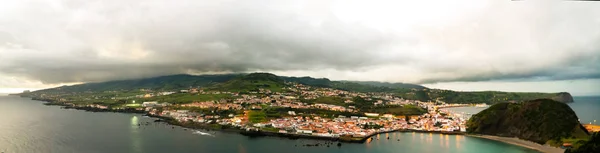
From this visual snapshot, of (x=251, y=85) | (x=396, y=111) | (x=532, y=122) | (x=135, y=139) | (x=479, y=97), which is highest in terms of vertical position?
(x=251, y=85)

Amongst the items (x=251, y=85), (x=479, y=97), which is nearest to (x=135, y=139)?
(x=251, y=85)

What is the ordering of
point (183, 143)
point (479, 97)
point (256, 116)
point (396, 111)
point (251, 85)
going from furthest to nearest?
point (479, 97)
point (251, 85)
point (396, 111)
point (256, 116)
point (183, 143)

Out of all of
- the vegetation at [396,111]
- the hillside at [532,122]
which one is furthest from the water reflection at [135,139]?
the vegetation at [396,111]

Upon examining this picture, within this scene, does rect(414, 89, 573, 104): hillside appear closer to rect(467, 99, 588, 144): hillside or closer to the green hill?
the green hill

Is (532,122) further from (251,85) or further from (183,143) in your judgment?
(251,85)

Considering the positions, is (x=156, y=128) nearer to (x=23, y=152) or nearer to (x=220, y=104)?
(x=23, y=152)

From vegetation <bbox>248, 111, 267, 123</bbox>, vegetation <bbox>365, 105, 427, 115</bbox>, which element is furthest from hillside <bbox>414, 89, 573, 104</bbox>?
vegetation <bbox>248, 111, 267, 123</bbox>

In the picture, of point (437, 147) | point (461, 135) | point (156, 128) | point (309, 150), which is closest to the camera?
point (309, 150)

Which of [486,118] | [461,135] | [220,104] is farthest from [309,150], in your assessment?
[220,104]
